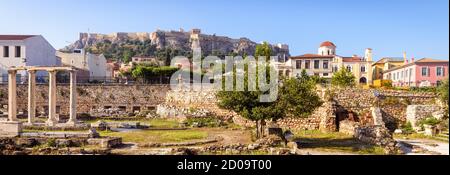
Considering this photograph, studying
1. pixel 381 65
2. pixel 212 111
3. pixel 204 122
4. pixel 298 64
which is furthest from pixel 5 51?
pixel 381 65

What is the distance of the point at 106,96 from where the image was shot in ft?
162

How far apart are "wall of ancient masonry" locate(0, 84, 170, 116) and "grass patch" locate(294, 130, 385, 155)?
2258cm

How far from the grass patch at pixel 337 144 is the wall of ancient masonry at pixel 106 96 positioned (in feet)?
74.1

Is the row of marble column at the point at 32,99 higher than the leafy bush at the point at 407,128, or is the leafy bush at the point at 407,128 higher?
the row of marble column at the point at 32,99

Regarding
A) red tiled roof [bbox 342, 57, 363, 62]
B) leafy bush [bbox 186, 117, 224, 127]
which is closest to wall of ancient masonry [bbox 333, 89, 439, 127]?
leafy bush [bbox 186, 117, 224, 127]

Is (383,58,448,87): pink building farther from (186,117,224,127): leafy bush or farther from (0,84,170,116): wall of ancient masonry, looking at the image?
(0,84,170,116): wall of ancient masonry

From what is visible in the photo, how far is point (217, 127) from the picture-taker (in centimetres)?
3503

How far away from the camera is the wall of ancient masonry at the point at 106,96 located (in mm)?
48469

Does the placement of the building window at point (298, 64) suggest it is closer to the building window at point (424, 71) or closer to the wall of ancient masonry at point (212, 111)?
the building window at point (424, 71)

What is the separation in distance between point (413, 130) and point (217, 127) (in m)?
14.8

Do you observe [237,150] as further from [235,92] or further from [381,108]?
[381,108]

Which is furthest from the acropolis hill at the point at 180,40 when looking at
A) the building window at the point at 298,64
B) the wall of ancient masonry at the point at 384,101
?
the wall of ancient masonry at the point at 384,101

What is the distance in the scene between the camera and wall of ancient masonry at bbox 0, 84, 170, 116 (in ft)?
159

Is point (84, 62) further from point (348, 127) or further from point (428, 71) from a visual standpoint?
point (428, 71)
